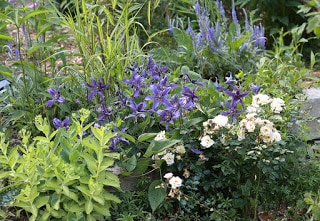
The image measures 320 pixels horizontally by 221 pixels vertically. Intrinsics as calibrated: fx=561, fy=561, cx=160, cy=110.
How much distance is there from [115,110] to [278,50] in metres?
1.75

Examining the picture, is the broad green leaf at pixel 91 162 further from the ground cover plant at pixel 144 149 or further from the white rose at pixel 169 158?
the white rose at pixel 169 158

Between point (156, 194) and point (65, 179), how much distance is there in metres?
0.60

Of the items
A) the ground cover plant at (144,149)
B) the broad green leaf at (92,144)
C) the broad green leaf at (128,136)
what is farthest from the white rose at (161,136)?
the broad green leaf at (92,144)

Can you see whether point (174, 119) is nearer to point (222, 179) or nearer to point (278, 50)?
point (222, 179)

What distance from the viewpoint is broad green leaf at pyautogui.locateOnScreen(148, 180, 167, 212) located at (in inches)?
119

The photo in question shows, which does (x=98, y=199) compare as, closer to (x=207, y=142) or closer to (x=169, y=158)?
(x=169, y=158)

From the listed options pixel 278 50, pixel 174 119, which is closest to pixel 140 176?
pixel 174 119

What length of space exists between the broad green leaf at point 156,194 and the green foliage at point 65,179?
25cm

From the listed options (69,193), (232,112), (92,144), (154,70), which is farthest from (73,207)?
(154,70)

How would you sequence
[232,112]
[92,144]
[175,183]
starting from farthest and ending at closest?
[232,112] → [175,183] → [92,144]

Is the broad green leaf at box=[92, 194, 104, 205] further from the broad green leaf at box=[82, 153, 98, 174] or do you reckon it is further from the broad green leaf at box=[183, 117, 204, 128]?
the broad green leaf at box=[183, 117, 204, 128]

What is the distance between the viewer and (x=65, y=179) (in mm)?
2643

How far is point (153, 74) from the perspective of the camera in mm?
3463

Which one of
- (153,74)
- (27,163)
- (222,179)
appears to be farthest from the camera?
(153,74)
